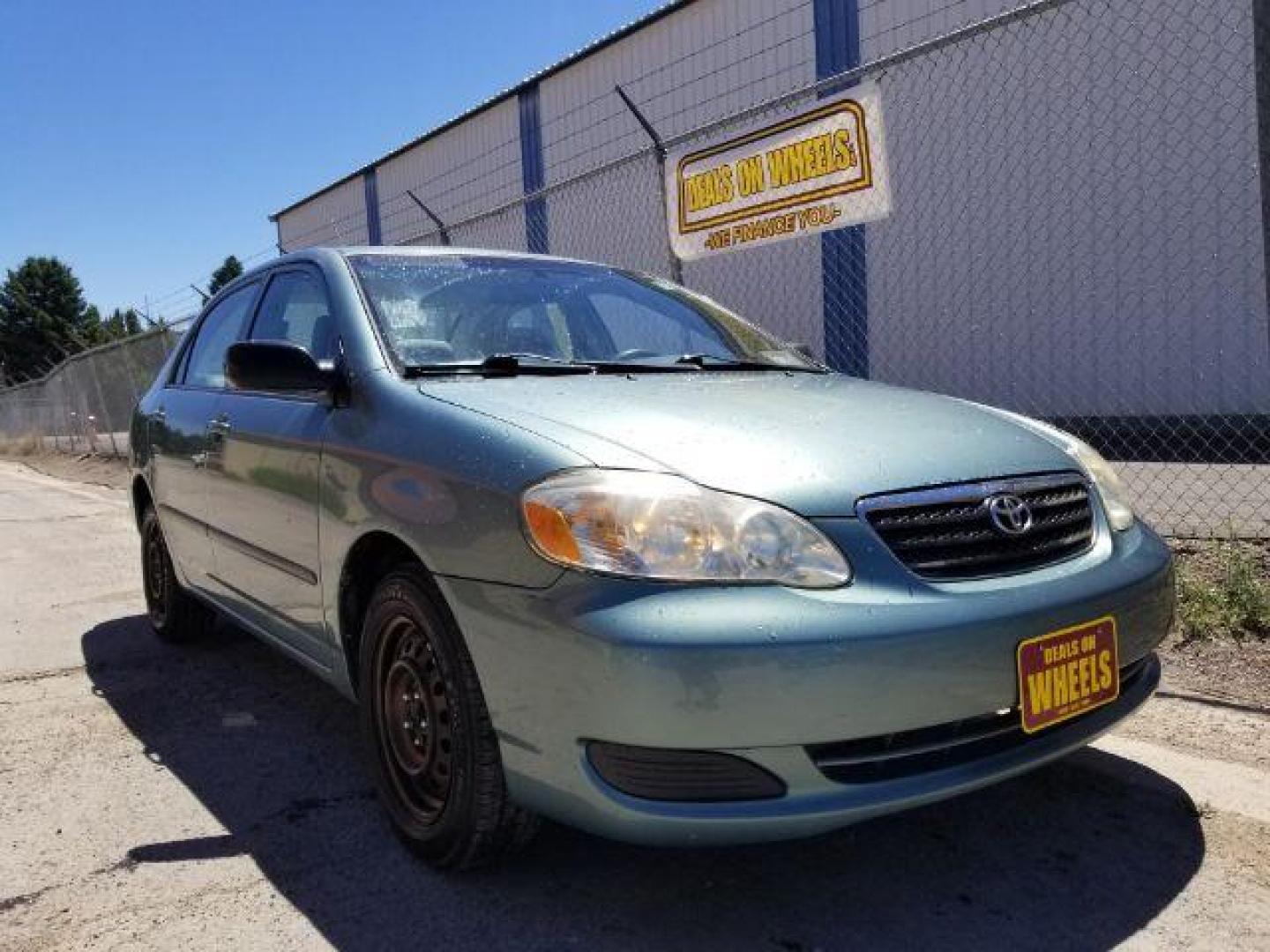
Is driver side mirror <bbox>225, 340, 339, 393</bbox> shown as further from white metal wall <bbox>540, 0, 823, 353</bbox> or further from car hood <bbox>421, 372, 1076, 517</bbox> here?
white metal wall <bbox>540, 0, 823, 353</bbox>

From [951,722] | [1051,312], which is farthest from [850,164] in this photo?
[1051,312]

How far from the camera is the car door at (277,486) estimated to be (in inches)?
114

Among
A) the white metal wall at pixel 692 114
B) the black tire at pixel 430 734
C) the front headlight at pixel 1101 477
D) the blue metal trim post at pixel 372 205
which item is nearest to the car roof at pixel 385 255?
the black tire at pixel 430 734

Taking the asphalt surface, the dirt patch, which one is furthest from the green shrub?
the dirt patch

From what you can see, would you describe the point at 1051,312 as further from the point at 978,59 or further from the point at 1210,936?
the point at 1210,936

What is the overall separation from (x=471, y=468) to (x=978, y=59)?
10.5 metres

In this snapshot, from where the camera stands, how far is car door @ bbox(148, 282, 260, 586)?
3.81m

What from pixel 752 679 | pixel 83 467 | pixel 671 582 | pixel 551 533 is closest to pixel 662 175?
pixel 551 533

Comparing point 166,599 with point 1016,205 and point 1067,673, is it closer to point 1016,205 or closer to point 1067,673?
point 1067,673

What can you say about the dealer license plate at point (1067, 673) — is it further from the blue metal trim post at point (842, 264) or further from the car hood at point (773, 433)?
the blue metal trim post at point (842, 264)

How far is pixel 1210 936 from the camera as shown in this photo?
2072 millimetres

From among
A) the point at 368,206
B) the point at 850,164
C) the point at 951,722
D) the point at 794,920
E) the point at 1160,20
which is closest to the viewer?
the point at 951,722

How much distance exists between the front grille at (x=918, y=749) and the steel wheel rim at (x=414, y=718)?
0.85 m

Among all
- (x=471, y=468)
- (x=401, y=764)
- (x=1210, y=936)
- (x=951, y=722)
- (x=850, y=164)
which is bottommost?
(x=1210, y=936)
